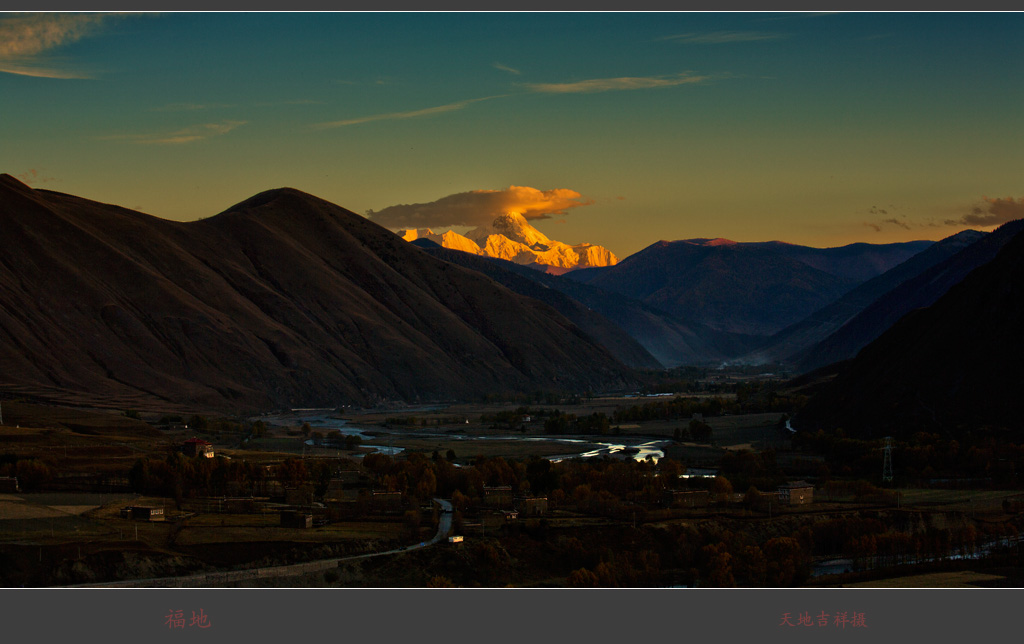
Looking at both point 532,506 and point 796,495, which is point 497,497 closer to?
point 532,506

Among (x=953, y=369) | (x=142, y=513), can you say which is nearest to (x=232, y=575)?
(x=142, y=513)

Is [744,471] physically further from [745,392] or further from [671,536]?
[745,392]

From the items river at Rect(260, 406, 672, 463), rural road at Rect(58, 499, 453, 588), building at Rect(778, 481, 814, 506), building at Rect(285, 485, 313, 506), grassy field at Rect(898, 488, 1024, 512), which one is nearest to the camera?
rural road at Rect(58, 499, 453, 588)

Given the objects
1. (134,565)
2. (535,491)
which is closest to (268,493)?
(535,491)

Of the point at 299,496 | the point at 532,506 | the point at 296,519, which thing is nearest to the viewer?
the point at 296,519

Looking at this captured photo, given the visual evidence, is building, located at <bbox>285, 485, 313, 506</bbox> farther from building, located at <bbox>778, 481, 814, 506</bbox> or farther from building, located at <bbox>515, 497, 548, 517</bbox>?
building, located at <bbox>778, 481, 814, 506</bbox>

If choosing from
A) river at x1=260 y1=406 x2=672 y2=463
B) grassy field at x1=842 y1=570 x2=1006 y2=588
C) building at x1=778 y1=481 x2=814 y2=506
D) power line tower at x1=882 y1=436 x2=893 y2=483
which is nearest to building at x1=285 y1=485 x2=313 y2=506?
building at x1=778 y1=481 x2=814 y2=506
